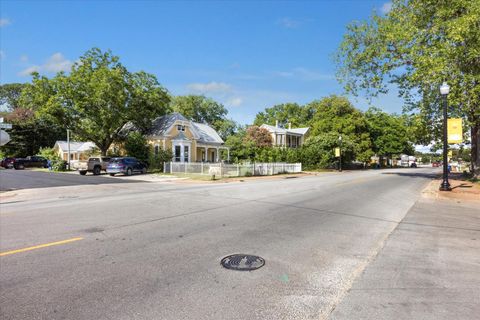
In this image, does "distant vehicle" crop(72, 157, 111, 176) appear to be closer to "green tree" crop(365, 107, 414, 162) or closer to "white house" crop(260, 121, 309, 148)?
"white house" crop(260, 121, 309, 148)

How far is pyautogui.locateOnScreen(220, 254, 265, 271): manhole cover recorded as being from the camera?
4.78m

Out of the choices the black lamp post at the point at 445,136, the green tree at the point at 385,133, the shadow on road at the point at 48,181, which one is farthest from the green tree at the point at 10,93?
the black lamp post at the point at 445,136

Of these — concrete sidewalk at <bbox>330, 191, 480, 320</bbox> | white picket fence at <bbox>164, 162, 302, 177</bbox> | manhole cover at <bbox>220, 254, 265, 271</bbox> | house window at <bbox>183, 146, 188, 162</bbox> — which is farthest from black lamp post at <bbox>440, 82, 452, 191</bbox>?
house window at <bbox>183, 146, 188, 162</bbox>

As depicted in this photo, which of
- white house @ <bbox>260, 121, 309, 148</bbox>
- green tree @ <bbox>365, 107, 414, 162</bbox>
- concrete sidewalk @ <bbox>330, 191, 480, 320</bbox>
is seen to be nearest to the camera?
concrete sidewalk @ <bbox>330, 191, 480, 320</bbox>

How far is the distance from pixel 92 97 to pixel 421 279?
34073mm

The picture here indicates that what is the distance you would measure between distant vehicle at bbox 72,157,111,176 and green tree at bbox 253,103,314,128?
190 feet

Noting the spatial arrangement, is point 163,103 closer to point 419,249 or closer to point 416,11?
point 416,11

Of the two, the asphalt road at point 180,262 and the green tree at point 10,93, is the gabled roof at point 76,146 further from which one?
the asphalt road at point 180,262

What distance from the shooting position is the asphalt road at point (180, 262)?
354cm

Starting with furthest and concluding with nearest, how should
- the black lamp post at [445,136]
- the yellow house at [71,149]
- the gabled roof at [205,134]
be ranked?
the yellow house at [71,149] → the gabled roof at [205,134] → the black lamp post at [445,136]

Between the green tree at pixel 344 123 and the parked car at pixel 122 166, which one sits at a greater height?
the green tree at pixel 344 123

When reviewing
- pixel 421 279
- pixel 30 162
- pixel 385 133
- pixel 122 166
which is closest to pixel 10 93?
pixel 30 162

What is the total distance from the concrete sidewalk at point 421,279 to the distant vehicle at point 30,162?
1922 inches

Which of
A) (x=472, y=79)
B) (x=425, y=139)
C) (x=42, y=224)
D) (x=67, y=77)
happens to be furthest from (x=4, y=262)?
(x=67, y=77)
